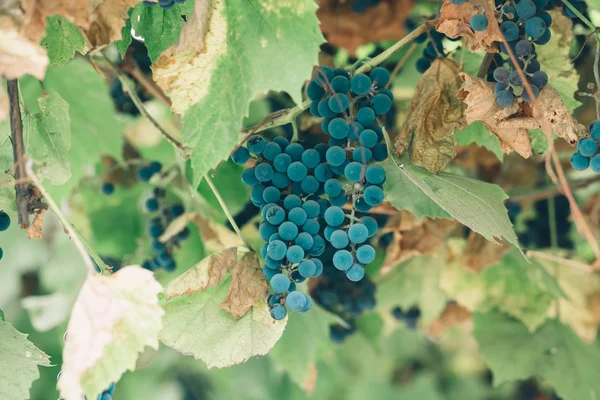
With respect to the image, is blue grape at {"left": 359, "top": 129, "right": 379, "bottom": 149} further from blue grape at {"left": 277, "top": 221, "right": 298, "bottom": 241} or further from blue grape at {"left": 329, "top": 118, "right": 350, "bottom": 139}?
blue grape at {"left": 277, "top": 221, "right": 298, "bottom": 241}

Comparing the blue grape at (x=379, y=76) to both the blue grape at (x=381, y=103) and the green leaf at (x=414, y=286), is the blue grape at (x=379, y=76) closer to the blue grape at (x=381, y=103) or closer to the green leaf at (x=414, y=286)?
the blue grape at (x=381, y=103)

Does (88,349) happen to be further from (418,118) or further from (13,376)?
(418,118)

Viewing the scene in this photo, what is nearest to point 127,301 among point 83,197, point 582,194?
point 83,197

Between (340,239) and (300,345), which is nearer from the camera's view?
(340,239)

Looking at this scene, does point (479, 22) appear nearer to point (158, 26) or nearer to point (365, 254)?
point (365, 254)

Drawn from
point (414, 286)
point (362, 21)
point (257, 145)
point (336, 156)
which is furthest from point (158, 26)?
point (414, 286)

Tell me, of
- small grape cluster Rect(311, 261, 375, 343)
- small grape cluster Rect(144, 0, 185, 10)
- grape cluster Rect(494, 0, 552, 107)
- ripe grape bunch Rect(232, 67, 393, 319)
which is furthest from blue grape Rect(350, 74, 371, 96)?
small grape cluster Rect(311, 261, 375, 343)

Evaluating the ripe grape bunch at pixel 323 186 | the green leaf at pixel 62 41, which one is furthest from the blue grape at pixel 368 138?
the green leaf at pixel 62 41
